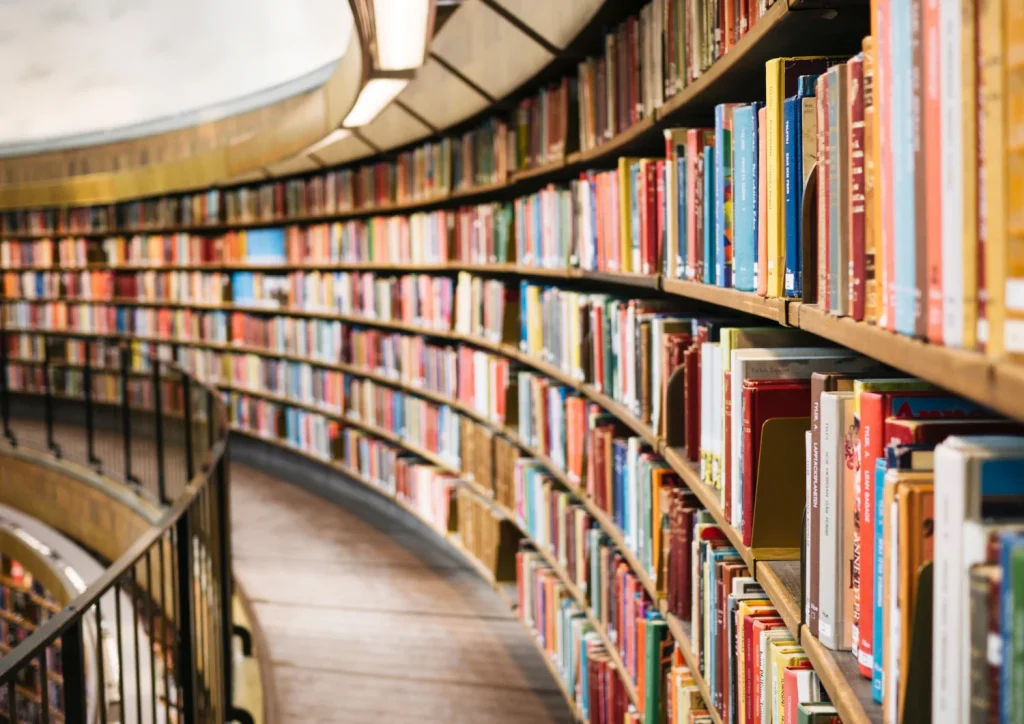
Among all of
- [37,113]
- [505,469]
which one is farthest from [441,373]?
[37,113]

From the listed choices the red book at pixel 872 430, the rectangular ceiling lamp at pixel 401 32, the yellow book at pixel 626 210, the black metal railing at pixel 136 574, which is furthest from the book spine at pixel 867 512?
the rectangular ceiling lamp at pixel 401 32

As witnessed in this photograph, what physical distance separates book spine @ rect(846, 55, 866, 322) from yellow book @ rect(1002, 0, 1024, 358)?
326 millimetres

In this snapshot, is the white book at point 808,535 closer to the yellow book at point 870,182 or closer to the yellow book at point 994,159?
the yellow book at point 870,182

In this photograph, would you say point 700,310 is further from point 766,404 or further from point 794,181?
point 794,181

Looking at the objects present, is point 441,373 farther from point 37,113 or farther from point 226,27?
point 37,113

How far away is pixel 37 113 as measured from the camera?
1017 centimetres

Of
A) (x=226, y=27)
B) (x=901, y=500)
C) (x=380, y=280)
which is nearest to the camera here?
(x=901, y=500)

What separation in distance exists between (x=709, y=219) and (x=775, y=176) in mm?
485

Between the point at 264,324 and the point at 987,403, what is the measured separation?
707 cm

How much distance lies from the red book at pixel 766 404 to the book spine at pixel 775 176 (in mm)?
145

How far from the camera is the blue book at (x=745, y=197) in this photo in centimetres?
159

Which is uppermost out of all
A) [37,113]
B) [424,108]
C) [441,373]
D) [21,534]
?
[37,113]

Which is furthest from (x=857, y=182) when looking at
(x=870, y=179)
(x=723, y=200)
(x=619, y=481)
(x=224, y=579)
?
(x=224, y=579)

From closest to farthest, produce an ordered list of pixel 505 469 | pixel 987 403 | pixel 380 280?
pixel 987 403 < pixel 505 469 < pixel 380 280
